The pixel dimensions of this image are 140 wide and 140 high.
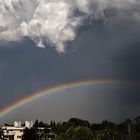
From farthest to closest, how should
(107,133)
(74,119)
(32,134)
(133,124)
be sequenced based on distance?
(74,119) < (133,124) < (107,133) < (32,134)

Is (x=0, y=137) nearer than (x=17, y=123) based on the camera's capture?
Yes

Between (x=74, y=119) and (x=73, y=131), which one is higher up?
(x=74, y=119)

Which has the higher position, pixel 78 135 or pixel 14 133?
pixel 14 133

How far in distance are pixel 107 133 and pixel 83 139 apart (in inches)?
711

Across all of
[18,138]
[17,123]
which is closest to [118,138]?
[18,138]

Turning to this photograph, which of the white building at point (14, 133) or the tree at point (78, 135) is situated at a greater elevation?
the white building at point (14, 133)

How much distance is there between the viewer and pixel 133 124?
123 metres

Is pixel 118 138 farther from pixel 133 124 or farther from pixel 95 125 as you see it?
pixel 95 125

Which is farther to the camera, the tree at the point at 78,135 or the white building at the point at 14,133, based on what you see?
the white building at the point at 14,133

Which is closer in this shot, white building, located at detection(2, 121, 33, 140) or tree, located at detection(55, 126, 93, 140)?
tree, located at detection(55, 126, 93, 140)

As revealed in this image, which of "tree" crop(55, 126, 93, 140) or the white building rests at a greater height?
the white building

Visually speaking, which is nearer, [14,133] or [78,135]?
[78,135]

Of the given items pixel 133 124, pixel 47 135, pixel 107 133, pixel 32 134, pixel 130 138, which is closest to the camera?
pixel 32 134

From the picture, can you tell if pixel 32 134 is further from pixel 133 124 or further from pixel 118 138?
pixel 133 124
